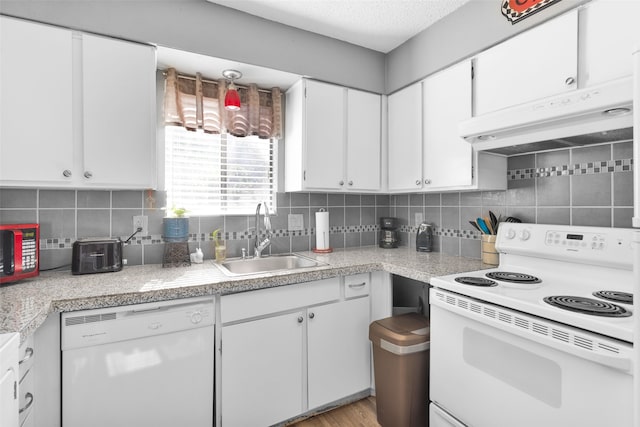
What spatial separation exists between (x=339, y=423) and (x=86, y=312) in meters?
1.45

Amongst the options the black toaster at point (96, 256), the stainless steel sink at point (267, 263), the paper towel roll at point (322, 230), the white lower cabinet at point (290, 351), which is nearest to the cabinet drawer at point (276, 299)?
the white lower cabinet at point (290, 351)

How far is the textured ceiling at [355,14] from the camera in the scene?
1833mm

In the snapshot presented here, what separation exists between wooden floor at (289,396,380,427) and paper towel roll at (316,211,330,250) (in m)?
1.07

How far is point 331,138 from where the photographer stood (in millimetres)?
2236

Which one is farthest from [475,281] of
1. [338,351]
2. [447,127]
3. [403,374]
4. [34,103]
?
[34,103]

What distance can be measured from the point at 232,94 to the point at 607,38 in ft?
6.13

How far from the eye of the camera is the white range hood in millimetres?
1096

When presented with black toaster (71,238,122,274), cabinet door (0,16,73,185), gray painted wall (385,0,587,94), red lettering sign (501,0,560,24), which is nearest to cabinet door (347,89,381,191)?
gray painted wall (385,0,587,94)

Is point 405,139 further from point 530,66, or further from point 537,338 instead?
point 537,338

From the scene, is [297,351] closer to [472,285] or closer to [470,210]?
[472,285]

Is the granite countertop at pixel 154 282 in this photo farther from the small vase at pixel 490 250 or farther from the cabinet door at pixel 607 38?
the cabinet door at pixel 607 38

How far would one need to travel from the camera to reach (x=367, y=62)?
2.37 meters

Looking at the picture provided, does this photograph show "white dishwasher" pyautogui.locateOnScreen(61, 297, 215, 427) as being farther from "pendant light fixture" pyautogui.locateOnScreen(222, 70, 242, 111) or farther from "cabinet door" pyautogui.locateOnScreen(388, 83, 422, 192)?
"cabinet door" pyautogui.locateOnScreen(388, 83, 422, 192)

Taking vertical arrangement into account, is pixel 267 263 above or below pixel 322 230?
below
